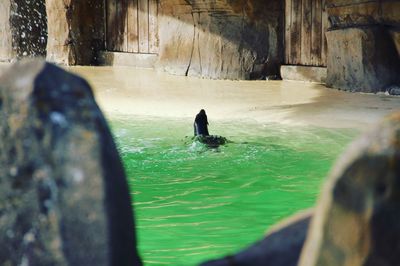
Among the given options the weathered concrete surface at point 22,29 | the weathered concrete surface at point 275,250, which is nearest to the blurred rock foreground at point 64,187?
the weathered concrete surface at point 275,250

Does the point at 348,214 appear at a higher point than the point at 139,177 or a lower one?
higher

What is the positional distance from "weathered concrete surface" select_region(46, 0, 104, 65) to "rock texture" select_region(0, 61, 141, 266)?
37.7 ft

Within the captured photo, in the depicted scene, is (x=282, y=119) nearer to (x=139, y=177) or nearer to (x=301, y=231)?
(x=139, y=177)

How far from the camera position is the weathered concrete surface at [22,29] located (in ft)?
45.9

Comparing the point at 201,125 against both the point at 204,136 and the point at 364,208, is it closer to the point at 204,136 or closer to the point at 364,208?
the point at 204,136

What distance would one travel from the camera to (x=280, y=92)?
946cm

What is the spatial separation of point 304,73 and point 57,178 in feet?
28.8

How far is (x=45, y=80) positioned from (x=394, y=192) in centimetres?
82

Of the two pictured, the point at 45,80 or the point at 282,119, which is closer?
the point at 45,80

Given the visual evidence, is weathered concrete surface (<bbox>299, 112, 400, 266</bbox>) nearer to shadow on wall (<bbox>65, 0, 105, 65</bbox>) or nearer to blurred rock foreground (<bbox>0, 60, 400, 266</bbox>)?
blurred rock foreground (<bbox>0, 60, 400, 266</bbox>)

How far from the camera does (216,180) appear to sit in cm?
523

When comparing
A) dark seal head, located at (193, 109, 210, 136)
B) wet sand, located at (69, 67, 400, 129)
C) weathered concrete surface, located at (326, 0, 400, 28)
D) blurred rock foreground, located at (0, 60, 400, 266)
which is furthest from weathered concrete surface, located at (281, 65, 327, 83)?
blurred rock foreground, located at (0, 60, 400, 266)

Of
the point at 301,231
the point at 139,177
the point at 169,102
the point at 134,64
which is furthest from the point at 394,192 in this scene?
the point at 134,64

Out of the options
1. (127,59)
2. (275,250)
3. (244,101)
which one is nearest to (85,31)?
(127,59)
